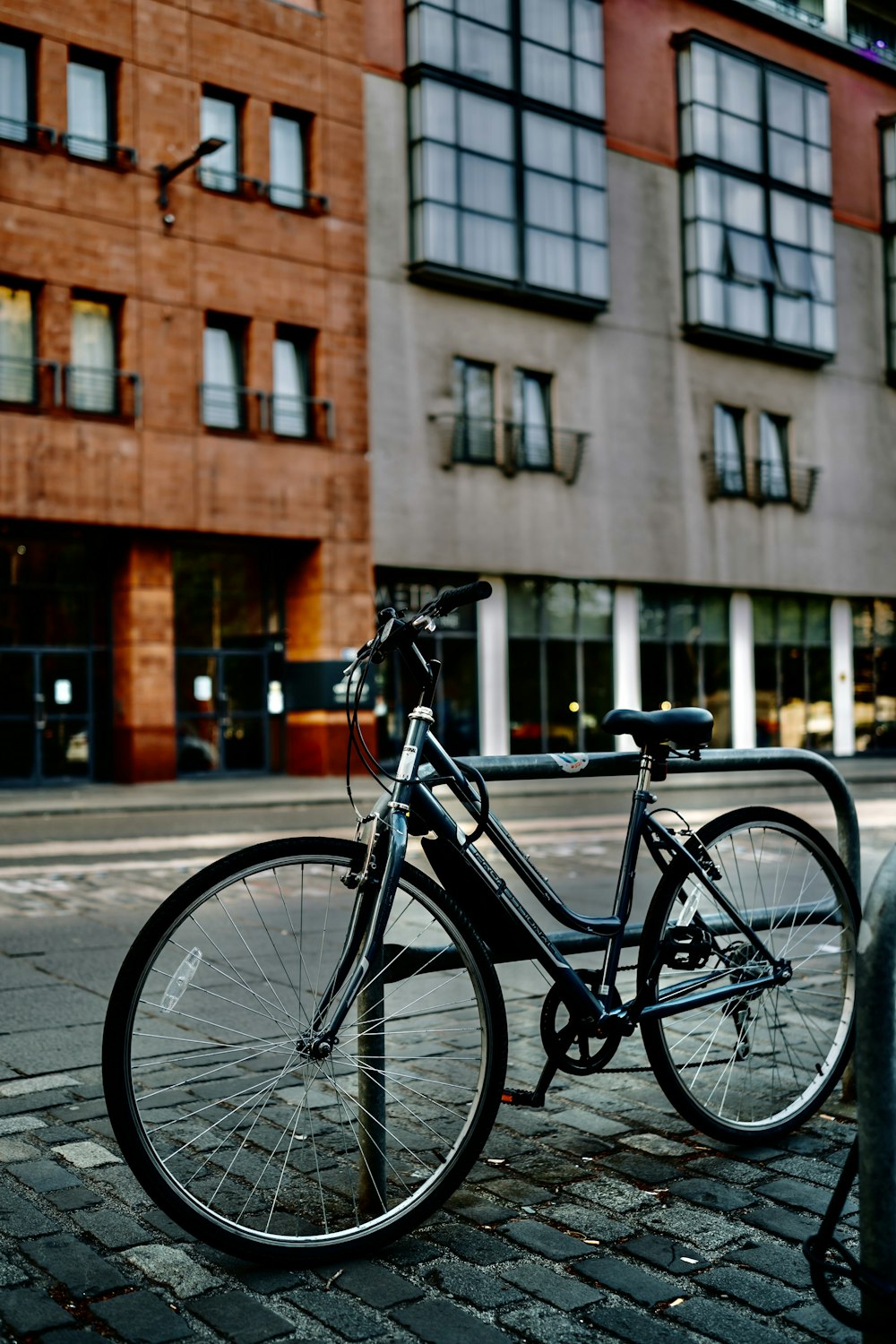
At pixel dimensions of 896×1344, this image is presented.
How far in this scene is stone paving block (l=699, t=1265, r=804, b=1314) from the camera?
289 cm

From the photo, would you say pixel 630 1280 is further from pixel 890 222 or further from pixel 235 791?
pixel 890 222

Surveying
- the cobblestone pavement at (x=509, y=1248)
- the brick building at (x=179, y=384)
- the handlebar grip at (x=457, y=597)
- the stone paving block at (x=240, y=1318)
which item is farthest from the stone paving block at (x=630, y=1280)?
the brick building at (x=179, y=384)

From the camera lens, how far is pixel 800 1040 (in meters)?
4.95

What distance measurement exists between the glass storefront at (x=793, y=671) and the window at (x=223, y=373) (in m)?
14.9

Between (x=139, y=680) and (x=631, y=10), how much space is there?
19.0 meters

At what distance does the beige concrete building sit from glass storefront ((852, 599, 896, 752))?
0.28 ft

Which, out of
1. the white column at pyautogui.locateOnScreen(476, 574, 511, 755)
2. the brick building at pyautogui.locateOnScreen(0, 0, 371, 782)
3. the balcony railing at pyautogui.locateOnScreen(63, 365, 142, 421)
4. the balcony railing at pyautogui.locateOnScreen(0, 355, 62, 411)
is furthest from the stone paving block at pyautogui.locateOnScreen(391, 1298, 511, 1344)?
the white column at pyautogui.locateOnScreen(476, 574, 511, 755)

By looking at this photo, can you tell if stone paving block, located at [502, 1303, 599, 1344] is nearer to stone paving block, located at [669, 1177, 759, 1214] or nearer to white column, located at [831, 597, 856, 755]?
stone paving block, located at [669, 1177, 759, 1214]

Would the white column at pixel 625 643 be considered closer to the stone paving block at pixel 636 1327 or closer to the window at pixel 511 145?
the window at pixel 511 145

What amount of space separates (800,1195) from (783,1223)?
22 centimetres

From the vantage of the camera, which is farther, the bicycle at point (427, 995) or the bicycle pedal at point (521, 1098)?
the bicycle pedal at point (521, 1098)

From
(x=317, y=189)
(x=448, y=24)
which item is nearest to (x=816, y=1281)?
(x=317, y=189)

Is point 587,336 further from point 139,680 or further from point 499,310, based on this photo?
point 139,680

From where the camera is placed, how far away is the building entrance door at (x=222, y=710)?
25906 mm
